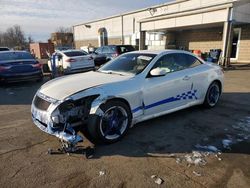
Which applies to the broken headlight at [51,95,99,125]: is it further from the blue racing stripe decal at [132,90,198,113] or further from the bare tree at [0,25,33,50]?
the bare tree at [0,25,33,50]

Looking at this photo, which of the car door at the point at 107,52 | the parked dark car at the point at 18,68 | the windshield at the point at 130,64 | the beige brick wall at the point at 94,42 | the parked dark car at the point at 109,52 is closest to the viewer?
the windshield at the point at 130,64

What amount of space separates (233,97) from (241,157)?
13.5 feet

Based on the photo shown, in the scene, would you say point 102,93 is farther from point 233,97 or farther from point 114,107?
point 233,97

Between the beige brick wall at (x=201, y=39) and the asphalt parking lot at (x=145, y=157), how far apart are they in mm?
14468

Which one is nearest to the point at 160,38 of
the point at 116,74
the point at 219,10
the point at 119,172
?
the point at 219,10

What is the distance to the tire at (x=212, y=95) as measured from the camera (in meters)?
5.77

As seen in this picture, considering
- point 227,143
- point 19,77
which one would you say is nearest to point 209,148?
point 227,143

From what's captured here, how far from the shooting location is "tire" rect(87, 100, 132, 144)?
368 cm

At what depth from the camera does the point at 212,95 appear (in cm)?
593

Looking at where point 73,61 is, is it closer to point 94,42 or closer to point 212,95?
point 212,95

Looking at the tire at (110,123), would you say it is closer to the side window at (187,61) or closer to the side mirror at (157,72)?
the side mirror at (157,72)

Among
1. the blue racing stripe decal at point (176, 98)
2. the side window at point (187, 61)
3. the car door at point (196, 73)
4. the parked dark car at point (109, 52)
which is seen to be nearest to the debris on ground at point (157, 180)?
the blue racing stripe decal at point (176, 98)

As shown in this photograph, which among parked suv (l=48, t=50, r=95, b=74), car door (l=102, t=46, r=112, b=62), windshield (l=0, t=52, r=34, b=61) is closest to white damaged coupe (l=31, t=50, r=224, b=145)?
windshield (l=0, t=52, r=34, b=61)

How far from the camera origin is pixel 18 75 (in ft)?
31.0
